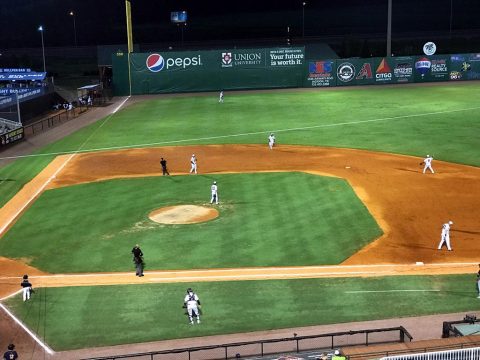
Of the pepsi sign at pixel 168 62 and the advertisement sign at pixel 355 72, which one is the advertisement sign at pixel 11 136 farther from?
the advertisement sign at pixel 355 72

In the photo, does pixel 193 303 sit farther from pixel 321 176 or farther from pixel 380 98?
pixel 380 98

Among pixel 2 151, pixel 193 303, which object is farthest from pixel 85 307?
pixel 2 151

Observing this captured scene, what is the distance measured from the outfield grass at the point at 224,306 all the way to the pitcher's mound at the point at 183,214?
25.6 ft

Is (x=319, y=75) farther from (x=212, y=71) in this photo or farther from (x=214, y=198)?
(x=214, y=198)

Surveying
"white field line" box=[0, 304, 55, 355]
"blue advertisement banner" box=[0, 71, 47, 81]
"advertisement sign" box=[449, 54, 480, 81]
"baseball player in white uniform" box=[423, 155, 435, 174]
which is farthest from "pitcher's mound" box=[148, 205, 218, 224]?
"advertisement sign" box=[449, 54, 480, 81]

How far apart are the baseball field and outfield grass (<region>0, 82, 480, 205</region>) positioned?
390 mm

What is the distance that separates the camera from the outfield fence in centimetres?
1432

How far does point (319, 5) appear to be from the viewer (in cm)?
17575

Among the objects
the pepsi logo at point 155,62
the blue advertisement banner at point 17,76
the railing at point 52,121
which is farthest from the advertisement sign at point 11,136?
the pepsi logo at point 155,62

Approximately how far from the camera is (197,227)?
2970 cm

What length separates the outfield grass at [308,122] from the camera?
4675cm

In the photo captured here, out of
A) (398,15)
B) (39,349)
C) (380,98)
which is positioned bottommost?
(39,349)

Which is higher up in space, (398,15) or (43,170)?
(398,15)

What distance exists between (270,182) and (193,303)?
60.0ft
